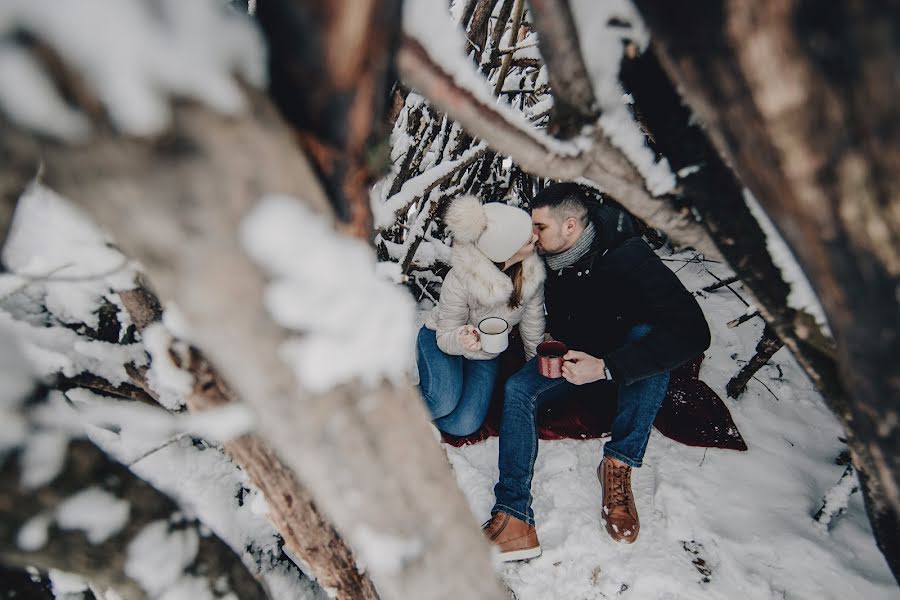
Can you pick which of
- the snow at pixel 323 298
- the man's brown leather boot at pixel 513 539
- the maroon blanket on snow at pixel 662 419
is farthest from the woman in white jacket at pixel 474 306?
the snow at pixel 323 298

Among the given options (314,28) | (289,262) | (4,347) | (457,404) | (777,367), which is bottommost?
(457,404)

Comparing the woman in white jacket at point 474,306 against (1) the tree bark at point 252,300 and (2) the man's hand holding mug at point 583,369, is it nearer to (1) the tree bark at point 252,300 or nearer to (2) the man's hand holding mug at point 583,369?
(2) the man's hand holding mug at point 583,369

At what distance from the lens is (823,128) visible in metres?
0.44

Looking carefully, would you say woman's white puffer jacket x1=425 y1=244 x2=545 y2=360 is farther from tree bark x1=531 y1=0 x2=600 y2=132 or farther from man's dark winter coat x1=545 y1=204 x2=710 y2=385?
tree bark x1=531 y1=0 x2=600 y2=132

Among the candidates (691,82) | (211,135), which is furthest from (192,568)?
(691,82)

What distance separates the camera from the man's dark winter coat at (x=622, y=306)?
1.85 meters

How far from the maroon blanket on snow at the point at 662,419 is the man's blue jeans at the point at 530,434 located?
0.28 meters

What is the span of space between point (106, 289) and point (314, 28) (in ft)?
4.63

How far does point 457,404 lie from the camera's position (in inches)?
95.3

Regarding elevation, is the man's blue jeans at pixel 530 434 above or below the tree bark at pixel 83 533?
below

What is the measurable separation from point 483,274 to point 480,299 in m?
0.16

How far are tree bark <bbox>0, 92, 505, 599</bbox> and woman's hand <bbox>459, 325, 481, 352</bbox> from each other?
1.48 m

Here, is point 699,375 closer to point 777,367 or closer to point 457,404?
point 777,367

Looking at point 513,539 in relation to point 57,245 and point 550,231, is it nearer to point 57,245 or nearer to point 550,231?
point 550,231
